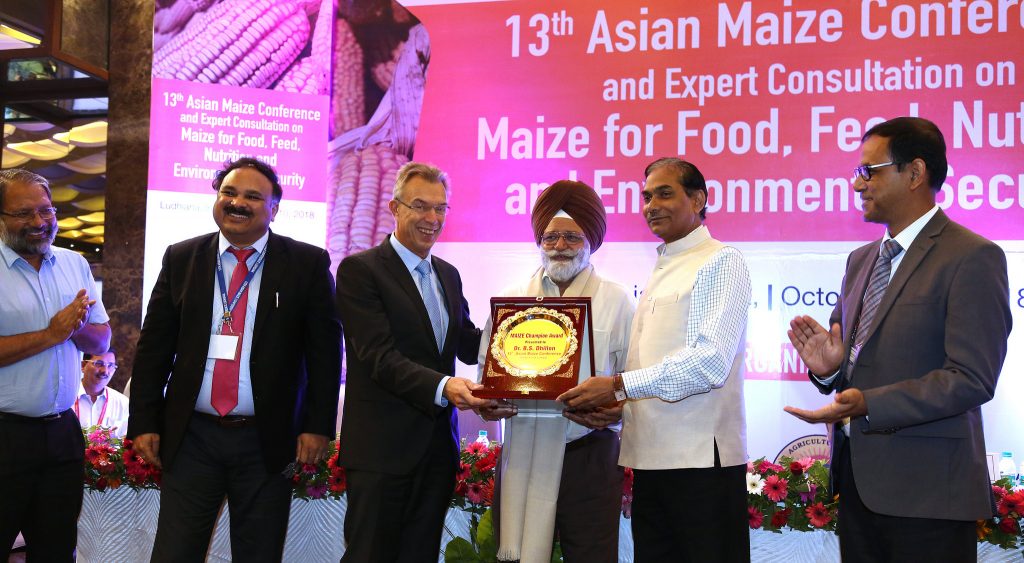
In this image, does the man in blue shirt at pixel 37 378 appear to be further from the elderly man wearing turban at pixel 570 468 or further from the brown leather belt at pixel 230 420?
the elderly man wearing turban at pixel 570 468

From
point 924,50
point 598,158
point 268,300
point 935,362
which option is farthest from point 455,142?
point 935,362

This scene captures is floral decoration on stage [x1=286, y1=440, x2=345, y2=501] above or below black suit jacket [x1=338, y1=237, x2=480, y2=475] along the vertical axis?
below

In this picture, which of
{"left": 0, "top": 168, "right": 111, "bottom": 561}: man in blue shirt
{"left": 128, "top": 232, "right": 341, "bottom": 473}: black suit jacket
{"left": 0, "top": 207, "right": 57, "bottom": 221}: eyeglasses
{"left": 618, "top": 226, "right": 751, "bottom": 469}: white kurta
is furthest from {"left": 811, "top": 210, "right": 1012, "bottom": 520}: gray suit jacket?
{"left": 0, "top": 207, "right": 57, "bottom": 221}: eyeglasses

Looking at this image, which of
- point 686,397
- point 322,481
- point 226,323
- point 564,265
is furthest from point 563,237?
point 322,481

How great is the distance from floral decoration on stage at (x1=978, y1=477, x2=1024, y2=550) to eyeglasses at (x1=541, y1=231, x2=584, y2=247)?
2.14 metres

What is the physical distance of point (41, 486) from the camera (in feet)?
12.2

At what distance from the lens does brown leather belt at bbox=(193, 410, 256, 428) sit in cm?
341

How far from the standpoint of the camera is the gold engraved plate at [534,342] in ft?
10.0

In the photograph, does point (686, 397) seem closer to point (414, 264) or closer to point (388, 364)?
point (388, 364)

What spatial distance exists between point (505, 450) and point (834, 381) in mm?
1214

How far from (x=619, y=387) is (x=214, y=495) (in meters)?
1.66

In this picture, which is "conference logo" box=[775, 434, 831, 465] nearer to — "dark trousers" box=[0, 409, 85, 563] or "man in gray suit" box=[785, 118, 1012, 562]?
"man in gray suit" box=[785, 118, 1012, 562]

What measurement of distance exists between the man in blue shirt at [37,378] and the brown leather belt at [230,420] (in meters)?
0.78

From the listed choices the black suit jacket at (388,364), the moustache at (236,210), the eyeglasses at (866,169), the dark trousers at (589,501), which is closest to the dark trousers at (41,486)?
the moustache at (236,210)
